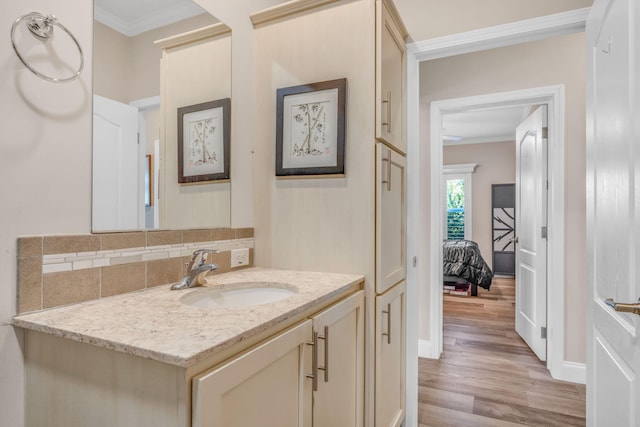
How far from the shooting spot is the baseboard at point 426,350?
9.91 ft

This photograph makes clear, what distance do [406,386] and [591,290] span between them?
1.11 metres

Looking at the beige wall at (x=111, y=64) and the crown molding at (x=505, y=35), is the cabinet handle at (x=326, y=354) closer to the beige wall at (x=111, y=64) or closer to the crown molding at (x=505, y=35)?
the beige wall at (x=111, y=64)

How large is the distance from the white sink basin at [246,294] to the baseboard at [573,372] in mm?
2394

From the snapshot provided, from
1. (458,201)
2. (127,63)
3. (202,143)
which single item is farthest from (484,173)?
(127,63)

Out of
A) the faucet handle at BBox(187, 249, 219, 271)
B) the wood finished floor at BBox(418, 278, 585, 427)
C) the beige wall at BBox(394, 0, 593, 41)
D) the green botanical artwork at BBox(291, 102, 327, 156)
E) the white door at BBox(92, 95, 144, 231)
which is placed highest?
the beige wall at BBox(394, 0, 593, 41)

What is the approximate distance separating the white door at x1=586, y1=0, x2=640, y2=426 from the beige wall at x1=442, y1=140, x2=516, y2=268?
600 cm

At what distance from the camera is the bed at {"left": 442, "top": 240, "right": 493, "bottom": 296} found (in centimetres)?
506

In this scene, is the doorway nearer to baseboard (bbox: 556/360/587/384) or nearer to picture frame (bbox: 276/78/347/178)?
baseboard (bbox: 556/360/587/384)

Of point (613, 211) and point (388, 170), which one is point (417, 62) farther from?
point (613, 211)

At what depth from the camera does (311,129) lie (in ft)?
5.38

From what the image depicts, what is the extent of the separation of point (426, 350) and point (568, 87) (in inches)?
91.1

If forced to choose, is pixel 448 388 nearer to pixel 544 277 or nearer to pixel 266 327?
pixel 544 277

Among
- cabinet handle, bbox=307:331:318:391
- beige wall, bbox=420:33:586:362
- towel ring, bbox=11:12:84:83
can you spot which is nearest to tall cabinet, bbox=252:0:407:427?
cabinet handle, bbox=307:331:318:391

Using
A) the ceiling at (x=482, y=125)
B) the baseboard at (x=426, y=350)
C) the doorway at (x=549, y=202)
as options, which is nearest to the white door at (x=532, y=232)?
the doorway at (x=549, y=202)
